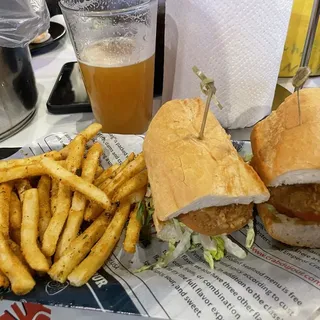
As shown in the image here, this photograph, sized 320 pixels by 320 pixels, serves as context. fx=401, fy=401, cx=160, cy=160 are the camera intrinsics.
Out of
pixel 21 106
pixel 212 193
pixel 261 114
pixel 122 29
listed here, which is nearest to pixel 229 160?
pixel 212 193

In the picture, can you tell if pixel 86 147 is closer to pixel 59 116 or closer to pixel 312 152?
pixel 59 116

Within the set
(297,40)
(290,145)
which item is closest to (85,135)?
(290,145)

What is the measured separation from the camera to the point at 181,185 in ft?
3.76

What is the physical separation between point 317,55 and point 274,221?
46.2 inches

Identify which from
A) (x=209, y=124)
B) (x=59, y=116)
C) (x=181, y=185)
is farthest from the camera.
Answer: (x=59, y=116)

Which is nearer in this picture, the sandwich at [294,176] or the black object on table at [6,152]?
the sandwich at [294,176]

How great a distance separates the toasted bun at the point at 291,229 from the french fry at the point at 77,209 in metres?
0.60

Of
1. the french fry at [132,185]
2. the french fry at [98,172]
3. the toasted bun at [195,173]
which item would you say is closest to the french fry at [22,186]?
the french fry at [98,172]

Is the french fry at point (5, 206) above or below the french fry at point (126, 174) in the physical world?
below

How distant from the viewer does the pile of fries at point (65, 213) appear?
1144mm

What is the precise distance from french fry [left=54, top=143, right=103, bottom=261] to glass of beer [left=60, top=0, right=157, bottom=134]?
36cm

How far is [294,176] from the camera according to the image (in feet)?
3.92

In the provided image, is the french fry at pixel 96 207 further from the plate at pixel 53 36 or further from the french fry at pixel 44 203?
the plate at pixel 53 36

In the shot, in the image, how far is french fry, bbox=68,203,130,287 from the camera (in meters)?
1.12
